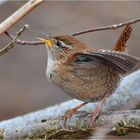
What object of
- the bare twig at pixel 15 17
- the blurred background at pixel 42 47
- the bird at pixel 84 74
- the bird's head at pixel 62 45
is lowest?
the blurred background at pixel 42 47

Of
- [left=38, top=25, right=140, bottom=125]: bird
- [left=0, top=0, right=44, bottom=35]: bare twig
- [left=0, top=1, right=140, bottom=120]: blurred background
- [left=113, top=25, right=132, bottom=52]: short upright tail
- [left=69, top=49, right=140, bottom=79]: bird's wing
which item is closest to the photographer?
[left=0, top=0, right=44, bottom=35]: bare twig

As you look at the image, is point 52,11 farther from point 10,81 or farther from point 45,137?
point 45,137

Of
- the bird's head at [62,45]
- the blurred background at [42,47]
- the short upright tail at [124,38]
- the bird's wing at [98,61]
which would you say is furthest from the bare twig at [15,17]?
the blurred background at [42,47]

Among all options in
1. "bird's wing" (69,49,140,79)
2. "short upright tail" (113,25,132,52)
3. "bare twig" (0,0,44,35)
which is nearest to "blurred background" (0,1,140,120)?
"short upright tail" (113,25,132,52)

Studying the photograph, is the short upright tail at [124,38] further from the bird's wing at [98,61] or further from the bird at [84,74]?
the bird's wing at [98,61]

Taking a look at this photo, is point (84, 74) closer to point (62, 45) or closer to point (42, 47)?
point (62, 45)

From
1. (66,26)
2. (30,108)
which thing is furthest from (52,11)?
(30,108)

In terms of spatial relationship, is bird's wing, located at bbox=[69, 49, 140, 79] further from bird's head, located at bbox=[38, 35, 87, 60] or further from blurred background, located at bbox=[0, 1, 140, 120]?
blurred background, located at bbox=[0, 1, 140, 120]
